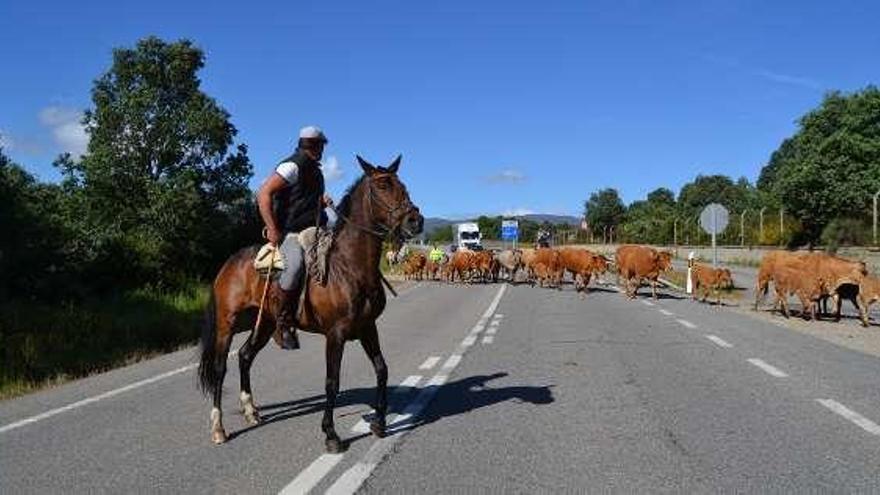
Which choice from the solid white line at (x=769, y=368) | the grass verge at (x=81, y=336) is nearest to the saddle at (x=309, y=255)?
the grass verge at (x=81, y=336)

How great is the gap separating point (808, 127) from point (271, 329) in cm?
6890

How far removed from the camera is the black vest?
779cm

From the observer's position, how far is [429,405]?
29.6ft

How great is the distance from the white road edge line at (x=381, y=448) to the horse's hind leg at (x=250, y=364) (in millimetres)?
1293

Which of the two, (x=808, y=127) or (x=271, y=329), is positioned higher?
(x=808, y=127)

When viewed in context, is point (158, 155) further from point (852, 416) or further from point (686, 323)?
point (852, 416)

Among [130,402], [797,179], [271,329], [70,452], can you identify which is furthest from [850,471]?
[797,179]

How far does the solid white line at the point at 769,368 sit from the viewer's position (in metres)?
11.0

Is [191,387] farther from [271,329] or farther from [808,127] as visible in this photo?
[808,127]

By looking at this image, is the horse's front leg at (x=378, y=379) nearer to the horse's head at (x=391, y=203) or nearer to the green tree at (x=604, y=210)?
the horse's head at (x=391, y=203)

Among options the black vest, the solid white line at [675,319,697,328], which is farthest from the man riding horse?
the solid white line at [675,319,697,328]

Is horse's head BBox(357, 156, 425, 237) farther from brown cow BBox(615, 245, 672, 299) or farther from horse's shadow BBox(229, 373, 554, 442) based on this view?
brown cow BBox(615, 245, 672, 299)

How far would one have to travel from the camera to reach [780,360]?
12391 mm

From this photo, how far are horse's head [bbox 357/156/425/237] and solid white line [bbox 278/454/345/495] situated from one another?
180cm
